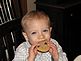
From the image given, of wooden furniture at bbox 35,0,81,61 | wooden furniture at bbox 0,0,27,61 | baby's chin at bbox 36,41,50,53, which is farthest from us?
wooden furniture at bbox 35,0,81,61

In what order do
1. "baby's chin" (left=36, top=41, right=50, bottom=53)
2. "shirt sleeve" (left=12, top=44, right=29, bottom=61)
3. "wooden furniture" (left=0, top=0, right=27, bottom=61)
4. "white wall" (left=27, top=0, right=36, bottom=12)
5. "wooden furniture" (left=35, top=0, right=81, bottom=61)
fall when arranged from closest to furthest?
"baby's chin" (left=36, top=41, right=50, bottom=53), "shirt sleeve" (left=12, top=44, right=29, bottom=61), "wooden furniture" (left=0, top=0, right=27, bottom=61), "wooden furniture" (left=35, top=0, right=81, bottom=61), "white wall" (left=27, top=0, right=36, bottom=12)

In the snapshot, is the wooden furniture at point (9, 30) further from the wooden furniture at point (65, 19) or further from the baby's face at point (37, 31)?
the wooden furniture at point (65, 19)

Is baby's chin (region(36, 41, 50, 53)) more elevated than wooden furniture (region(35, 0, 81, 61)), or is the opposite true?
baby's chin (region(36, 41, 50, 53))

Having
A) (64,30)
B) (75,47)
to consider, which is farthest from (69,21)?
(75,47)

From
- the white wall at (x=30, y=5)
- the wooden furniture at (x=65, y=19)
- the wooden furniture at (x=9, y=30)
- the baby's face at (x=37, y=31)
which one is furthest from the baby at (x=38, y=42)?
the white wall at (x=30, y=5)

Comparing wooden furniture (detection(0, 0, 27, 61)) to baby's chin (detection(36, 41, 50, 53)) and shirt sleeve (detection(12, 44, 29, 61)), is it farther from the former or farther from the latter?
baby's chin (detection(36, 41, 50, 53))

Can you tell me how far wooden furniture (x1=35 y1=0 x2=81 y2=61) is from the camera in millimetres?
2707

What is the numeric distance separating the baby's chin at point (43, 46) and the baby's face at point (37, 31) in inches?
1.0

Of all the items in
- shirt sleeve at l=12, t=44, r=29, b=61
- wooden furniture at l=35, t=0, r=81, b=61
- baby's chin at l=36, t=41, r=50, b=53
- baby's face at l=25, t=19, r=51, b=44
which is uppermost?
baby's face at l=25, t=19, r=51, b=44

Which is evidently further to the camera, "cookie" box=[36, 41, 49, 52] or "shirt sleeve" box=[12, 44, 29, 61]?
"shirt sleeve" box=[12, 44, 29, 61]

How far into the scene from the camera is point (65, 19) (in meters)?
2.74

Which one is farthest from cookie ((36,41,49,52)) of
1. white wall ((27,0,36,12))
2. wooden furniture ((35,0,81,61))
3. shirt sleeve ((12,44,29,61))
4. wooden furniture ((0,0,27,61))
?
white wall ((27,0,36,12))

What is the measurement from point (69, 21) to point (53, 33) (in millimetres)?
239

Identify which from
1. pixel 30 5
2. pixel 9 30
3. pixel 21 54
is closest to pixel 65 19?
pixel 30 5
